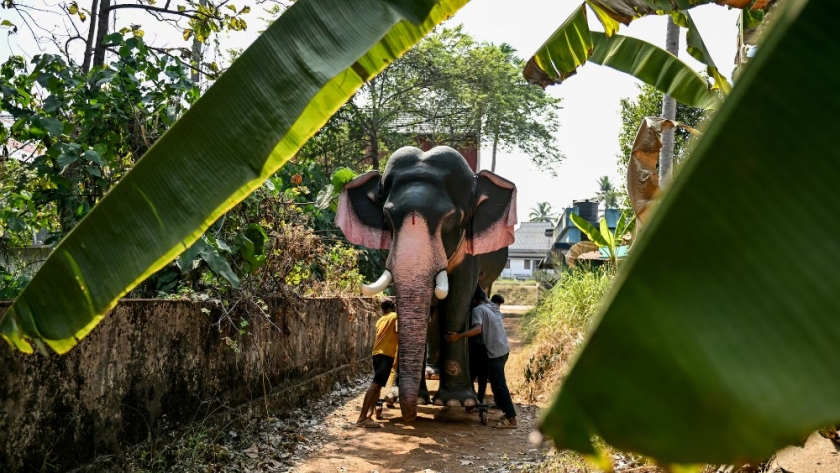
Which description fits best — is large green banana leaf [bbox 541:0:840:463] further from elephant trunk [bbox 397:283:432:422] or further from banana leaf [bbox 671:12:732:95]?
elephant trunk [bbox 397:283:432:422]

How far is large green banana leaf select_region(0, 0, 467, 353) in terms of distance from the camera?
5.69ft

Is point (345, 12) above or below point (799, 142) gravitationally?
above

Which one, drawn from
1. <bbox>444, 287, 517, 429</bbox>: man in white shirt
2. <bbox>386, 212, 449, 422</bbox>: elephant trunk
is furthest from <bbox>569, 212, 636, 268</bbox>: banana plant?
<bbox>386, 212, 449, 422</bbox>: elephant trunk

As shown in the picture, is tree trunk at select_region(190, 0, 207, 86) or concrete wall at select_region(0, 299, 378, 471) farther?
tree trunk at select_region(190, 0, 207, 86)

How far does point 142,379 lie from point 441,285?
2.97 meters

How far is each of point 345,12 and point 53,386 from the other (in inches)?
127

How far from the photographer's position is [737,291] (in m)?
0.85

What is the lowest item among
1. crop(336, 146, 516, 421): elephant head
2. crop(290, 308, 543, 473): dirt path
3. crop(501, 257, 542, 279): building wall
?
crop(290, 308, 543, 473): dirt path

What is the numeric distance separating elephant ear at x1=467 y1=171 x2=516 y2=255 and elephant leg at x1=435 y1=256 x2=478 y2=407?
0.25 m

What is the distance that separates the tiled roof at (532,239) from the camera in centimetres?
8150

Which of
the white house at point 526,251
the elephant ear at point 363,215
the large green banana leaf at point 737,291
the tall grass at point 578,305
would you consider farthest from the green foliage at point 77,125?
the white house at point 526,251

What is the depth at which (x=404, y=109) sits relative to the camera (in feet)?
74.8

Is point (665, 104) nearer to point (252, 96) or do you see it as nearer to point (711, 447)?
point (252, 96)

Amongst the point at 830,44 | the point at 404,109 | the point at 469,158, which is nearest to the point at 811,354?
the point at 830,44
